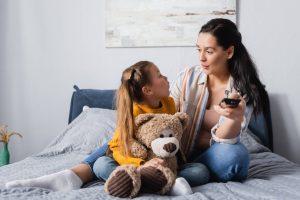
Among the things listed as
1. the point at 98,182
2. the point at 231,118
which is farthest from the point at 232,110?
the point at 98,182

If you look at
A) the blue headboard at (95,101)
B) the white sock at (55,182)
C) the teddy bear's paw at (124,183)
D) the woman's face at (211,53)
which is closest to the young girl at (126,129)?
the white sock at (55,182)

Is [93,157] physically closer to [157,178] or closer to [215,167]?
[157,178]

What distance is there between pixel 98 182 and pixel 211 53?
27.3 inches

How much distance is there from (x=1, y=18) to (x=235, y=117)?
2.01m

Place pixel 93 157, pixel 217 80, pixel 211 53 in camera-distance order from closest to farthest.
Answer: pixel 93 157, pixel 211 53, pixel 217 80

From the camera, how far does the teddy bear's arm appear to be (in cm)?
126

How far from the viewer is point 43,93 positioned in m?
2.61

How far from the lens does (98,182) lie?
4.40 feet

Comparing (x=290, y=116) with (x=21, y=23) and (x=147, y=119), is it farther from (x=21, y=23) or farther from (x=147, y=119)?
(x=21, y=23)

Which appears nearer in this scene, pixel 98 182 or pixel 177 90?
pixel 98 182

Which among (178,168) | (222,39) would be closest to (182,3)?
(222,39)

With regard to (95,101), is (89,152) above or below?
below

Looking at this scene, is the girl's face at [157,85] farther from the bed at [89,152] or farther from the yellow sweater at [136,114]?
the bed at [89,152]

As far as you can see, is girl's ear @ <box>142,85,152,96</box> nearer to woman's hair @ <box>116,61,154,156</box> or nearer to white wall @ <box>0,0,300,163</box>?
woman's hair @ <box>116,61,154,156</box>
